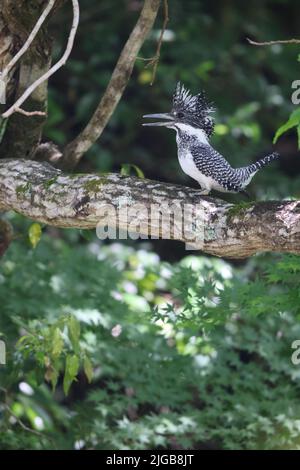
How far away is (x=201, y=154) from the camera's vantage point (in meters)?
3.86

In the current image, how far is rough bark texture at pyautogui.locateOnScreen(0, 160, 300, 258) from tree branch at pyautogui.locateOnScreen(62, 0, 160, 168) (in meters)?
0.49

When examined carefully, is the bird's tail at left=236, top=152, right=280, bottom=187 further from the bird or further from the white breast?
the white breast

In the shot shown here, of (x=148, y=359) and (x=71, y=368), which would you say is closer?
(x=71, y=368)

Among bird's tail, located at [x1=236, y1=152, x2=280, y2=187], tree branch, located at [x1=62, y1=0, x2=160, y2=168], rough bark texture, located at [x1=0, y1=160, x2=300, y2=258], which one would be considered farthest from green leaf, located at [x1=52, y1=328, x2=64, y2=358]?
bird's tail, located at [x1=236, y1=152, x2=280, y2=187]

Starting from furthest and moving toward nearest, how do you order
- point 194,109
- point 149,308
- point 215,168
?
point 149,308
point 194,109
point 215,168

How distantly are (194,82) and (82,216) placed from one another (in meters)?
3.52

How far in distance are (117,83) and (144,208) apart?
0.98 metres

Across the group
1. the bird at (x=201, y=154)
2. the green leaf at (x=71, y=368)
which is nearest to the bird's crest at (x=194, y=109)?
the bird at (x=201, y=154)

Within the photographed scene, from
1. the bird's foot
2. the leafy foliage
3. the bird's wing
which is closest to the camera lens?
the bird's foot

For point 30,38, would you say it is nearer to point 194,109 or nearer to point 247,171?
point 194,109

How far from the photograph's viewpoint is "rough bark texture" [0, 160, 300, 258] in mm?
3170

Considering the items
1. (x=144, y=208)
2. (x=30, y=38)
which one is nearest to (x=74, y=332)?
(x=144, y=208)

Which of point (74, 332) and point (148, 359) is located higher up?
point (148, 359)

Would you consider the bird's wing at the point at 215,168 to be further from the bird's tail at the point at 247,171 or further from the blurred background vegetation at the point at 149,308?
the blurred background vegetation at the point at 149,308
